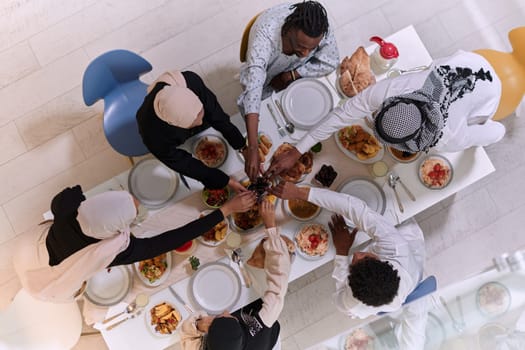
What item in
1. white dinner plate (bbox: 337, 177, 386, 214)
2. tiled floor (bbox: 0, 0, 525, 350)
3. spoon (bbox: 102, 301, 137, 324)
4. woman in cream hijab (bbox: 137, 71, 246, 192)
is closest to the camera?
woman in cream hijab (bbox: 137, 71, 246, 192)

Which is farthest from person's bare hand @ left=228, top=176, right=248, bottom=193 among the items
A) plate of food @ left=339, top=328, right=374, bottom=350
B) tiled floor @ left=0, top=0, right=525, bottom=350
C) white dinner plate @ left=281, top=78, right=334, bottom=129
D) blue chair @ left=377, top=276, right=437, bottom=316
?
tiled floor @ left=0, top=0, right=525, bottom=350

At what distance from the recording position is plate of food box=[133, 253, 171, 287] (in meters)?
2.05

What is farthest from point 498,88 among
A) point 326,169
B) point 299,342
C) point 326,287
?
point 299,342

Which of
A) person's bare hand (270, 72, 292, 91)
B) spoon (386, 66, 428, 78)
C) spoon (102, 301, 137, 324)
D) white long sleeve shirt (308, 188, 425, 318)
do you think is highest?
person's bare hand (270, 72, 292, 91)

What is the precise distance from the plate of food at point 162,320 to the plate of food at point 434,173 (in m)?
1.36

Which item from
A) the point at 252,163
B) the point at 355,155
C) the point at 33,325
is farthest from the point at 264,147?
the point at 33,325

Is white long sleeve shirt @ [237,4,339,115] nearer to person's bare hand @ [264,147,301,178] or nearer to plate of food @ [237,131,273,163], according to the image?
plate of food @ [237,131,273,163]

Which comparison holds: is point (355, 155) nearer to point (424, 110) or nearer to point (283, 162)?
point (283, 162)

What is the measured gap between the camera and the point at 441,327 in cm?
179

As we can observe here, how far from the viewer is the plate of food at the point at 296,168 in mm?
2135

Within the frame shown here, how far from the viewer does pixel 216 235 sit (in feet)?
6.82

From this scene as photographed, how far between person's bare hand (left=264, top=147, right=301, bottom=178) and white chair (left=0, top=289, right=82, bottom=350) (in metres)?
1.29

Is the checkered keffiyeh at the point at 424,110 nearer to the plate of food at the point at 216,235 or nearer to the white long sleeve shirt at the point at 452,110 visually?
the white long sleeve shirt at the point at 452,110

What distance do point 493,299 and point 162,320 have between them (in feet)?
4.66
